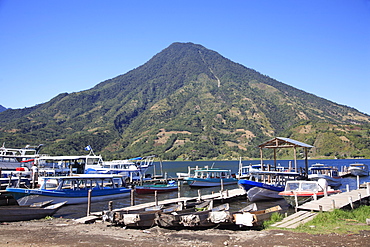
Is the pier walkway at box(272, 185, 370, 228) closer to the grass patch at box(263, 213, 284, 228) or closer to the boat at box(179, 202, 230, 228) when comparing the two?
the grass patch at box(263, 213, 284, 228)

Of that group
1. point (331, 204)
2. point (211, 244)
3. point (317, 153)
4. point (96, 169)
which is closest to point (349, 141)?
point (317, 153)

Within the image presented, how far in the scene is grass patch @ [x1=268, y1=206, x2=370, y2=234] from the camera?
15.9 metres

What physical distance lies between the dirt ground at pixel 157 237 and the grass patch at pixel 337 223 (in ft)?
2.90

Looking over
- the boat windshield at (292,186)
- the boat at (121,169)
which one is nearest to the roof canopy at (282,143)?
the boat windshield at (292,186)

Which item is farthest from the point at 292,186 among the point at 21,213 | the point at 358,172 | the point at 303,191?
the point at 358,172

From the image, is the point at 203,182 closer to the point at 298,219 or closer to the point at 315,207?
the point at 315,207

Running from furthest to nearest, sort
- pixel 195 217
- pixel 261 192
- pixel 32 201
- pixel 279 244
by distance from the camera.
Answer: pixel 261 192 < pixel 32 201 < pixel 195 217 < pixel 279 244

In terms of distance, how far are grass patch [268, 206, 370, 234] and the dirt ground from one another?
0.88 meters

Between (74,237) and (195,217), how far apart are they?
581 centimetres

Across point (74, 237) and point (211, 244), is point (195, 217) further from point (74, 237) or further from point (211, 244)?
point (74, 237)

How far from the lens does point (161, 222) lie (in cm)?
1684

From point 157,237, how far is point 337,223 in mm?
9737

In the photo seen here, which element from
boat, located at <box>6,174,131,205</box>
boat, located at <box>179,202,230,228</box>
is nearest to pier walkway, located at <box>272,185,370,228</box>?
boat, located at <box>179,202,230,228</box>

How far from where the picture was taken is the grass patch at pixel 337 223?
52.1ft
